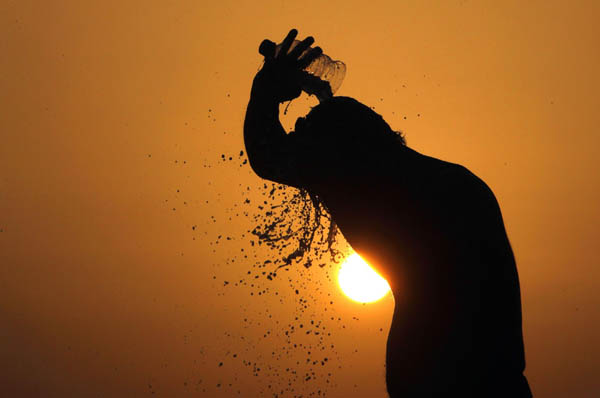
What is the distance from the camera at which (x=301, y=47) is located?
258cm

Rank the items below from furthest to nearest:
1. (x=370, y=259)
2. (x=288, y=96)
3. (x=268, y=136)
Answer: (x=288, y=96) → (x=268, y=136) → (x=370, y=259)

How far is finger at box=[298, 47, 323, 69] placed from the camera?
2.57m

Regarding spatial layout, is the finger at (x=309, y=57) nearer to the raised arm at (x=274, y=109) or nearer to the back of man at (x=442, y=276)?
the raised arm at (x=274, y=109)

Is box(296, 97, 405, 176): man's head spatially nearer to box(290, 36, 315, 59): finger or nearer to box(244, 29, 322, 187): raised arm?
box(244, 29, 322, 187): raised arm

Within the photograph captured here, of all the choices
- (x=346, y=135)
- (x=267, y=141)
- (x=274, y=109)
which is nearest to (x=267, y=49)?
(x=274, y=109)

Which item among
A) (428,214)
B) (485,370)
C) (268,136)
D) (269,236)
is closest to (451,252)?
(428,214)

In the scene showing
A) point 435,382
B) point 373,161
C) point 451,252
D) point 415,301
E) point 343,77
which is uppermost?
point 343,77

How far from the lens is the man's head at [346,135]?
7.33 feet

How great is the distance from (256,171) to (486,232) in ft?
2.39

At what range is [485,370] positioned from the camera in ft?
6.66

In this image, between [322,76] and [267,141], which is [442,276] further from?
[322,76]

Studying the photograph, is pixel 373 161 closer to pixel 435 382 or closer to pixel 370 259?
pixel 370 259

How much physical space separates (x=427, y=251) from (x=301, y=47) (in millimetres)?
861

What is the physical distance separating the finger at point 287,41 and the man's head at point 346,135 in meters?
0.34
